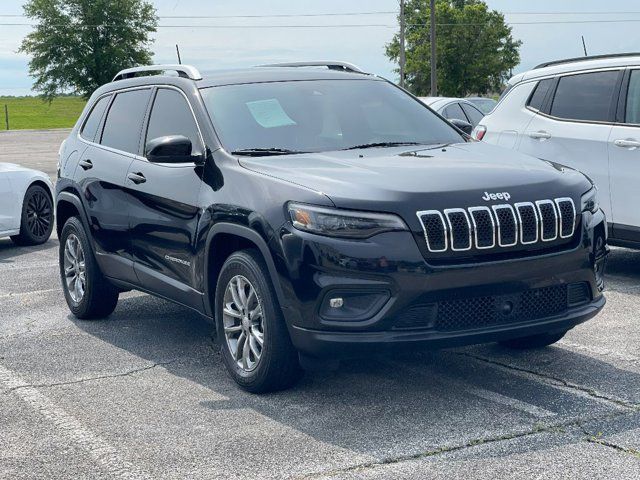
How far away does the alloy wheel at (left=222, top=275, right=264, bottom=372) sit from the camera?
19.2ft

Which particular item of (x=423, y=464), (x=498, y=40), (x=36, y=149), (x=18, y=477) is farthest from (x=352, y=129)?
(x=498, y=40)

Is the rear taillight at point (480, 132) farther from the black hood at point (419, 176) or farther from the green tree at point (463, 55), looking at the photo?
the green tree at point (463, 55)

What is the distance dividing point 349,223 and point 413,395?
42.6 inches

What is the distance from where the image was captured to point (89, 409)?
5.74 meters

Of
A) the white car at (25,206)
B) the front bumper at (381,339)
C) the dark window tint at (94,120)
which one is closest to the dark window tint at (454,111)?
the white car at (25,206)

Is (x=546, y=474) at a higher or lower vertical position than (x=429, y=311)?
lower

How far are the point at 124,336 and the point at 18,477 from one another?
9.57 ft

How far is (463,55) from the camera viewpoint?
99688 millimetres

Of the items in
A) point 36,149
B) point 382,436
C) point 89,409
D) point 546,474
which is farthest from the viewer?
point 36,149

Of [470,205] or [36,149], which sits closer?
[470,205]

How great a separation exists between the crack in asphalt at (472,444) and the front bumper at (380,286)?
523 mm

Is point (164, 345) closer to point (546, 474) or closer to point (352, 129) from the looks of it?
point (352, 129)

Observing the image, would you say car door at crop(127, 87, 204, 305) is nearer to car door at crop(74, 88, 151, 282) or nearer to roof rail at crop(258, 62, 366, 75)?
car door at crop(74, 88, 151, 282)

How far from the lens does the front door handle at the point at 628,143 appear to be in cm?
877
